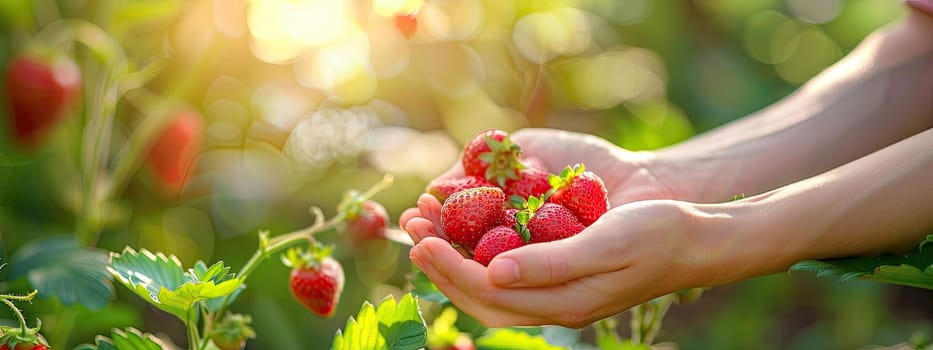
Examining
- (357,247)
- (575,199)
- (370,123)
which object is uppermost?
(575,199)

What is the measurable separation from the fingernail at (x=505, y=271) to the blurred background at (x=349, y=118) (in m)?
0.72

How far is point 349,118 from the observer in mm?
1838

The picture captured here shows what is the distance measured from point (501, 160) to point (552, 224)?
15 cm

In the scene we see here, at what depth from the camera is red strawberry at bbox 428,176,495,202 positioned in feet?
3.39

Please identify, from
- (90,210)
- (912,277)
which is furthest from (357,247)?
(912,277)

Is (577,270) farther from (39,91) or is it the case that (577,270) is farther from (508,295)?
(39,91)

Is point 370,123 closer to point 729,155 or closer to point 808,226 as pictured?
point 729,155

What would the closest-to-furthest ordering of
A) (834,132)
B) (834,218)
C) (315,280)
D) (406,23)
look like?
(834,218) < (315,280) < (834,132) < (406,23)

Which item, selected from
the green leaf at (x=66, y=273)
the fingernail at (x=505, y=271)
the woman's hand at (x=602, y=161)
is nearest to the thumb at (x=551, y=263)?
the fingernail at (x=505, y=271)

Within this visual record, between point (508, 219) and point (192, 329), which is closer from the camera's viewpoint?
point (192, 329)

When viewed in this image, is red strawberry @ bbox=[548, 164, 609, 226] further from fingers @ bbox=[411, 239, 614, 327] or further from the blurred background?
the blurred background

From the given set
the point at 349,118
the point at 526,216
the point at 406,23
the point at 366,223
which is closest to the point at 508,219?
the point at 526,216

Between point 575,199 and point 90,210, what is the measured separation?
685mm

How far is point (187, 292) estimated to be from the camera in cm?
76
